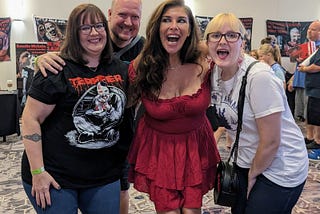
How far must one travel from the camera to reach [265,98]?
144 cm

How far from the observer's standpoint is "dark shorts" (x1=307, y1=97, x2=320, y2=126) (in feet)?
15.0

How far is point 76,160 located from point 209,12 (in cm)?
691

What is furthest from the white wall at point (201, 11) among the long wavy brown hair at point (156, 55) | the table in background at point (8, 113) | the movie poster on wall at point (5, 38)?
the long wavy brown hair at point (156, 55)

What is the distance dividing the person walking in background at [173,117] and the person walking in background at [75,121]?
0.54 feet

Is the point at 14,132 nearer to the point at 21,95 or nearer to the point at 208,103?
the point at 21,95

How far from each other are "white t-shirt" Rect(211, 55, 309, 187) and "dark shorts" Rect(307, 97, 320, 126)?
10.6 feet

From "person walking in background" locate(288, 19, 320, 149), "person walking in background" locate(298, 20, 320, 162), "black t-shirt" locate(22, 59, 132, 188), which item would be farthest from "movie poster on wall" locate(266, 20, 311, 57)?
"black t-shirt" locate(22, 59, 132, 188)

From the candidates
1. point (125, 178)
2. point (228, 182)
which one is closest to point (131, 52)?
point (125, 178)

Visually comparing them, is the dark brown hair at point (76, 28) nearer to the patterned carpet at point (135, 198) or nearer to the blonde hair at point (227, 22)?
the blonde hair at point (227, 22)

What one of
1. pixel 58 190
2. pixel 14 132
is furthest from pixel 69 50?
pixel 14 132

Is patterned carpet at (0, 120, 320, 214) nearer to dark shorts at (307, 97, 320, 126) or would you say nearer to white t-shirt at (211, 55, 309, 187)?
dark shorts at (307, 97, 320, 126)

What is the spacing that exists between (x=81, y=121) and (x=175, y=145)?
1.49 feet

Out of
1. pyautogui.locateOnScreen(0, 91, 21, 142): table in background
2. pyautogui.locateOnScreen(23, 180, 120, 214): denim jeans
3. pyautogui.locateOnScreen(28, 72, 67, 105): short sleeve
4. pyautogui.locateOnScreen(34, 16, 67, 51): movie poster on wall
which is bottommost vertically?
pyautogui.locateOnScreen(0, 91, 21, 142): table in background

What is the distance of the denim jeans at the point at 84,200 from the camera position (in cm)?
159
